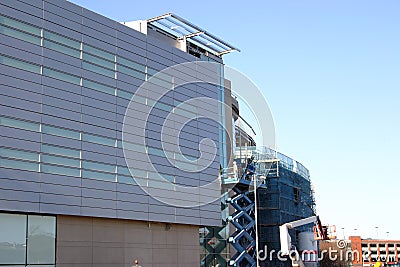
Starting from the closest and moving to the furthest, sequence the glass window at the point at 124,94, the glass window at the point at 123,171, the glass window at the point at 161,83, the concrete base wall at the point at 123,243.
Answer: the concrete base wall at the point at 123,243 → the glass window at the point at 123,171 → the glass window at the point at 124,94 → the glass window at the point at 161,83

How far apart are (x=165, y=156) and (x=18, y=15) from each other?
14.4m

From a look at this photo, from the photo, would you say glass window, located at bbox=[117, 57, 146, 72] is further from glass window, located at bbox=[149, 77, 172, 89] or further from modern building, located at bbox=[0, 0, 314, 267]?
glass window, located at bbox=[149, 77, 172, 89]

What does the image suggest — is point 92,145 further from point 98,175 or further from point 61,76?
point 61,76

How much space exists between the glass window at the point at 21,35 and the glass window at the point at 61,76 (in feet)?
5.32

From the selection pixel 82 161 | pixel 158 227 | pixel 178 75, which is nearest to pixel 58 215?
pixel 82 161

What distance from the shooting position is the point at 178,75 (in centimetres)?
4425

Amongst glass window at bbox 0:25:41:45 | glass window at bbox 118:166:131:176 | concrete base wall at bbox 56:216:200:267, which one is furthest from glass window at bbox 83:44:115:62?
concrete base wall at bbox 56:216:200:267

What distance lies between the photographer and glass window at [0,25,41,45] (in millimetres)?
31141

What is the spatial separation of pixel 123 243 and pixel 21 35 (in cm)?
1398

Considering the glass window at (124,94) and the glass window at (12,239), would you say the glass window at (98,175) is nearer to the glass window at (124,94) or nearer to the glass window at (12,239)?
the glass window at (12,239)

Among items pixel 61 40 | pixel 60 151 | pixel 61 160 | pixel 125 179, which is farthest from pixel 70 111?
pixel 125 179

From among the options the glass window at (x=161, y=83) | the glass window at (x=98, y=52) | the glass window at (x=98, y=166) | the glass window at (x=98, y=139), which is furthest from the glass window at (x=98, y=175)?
the glass window at (x=161, y=83)

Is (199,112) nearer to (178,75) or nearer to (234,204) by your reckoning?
(178,75)

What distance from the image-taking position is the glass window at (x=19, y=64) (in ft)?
102
